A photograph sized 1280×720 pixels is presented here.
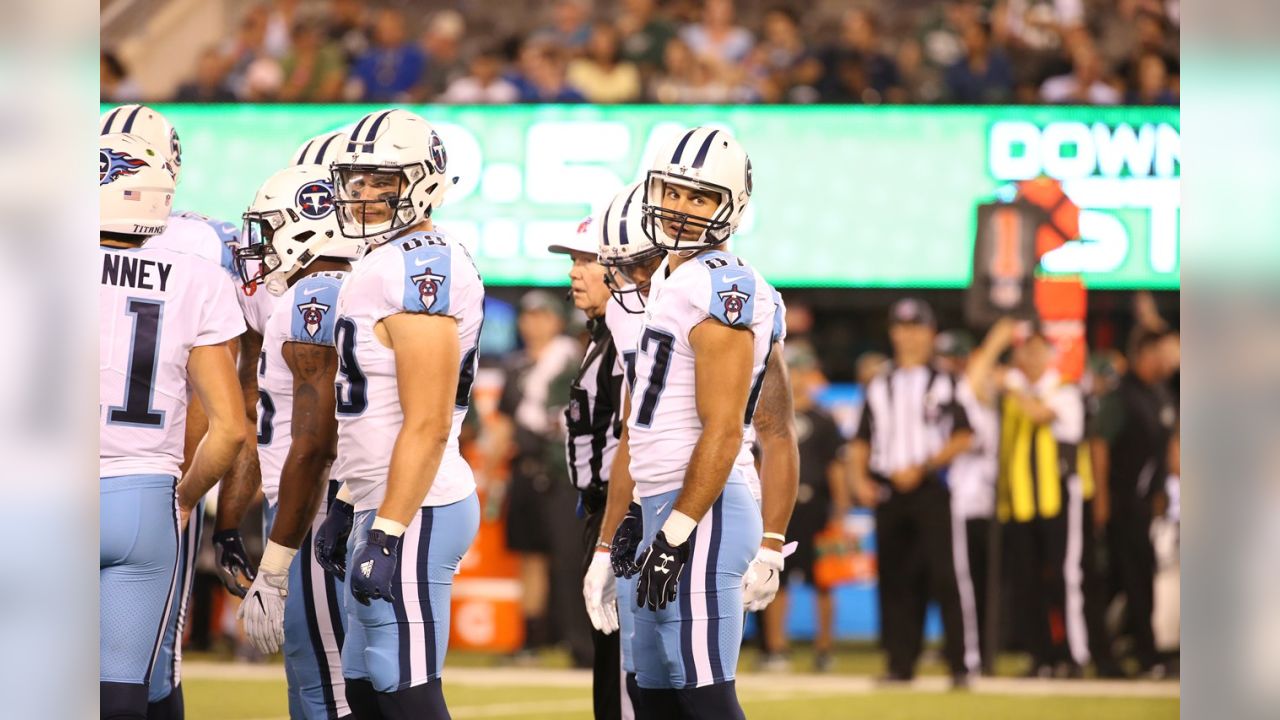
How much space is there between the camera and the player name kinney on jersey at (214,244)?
529 cm

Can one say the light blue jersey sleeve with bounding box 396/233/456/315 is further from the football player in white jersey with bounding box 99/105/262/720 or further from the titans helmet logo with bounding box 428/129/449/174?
the football player in white jersey with bounding box 99/105/262/720

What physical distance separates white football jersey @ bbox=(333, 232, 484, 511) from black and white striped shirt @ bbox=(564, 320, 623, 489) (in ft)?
4.49

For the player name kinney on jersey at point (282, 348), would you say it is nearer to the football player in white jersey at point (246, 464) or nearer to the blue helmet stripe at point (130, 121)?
the football player in white jersey at point (246, 464)

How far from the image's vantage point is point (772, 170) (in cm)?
1135

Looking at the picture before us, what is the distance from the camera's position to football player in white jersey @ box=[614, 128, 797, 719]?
13.1ft

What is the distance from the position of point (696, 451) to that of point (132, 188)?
1.80 metres

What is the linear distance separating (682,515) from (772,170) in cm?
762

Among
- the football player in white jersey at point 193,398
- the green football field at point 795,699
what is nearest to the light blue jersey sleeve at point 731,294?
the football player in white jersey at point 193,398

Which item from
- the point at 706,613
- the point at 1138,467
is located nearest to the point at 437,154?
the point at 706,613

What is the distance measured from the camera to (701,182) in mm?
4332

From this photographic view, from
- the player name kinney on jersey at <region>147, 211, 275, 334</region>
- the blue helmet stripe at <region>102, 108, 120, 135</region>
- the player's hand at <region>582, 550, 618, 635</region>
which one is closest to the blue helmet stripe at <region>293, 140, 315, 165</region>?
the player name kinney on jersey at <region>147, 211, 275, 334</region>

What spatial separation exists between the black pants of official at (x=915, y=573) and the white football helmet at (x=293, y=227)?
5.14 m
